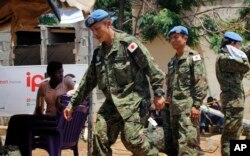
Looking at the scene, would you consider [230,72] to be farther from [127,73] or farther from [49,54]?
[49,54]

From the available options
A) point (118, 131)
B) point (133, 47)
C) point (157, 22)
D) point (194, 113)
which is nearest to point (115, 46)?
point (133, 47)

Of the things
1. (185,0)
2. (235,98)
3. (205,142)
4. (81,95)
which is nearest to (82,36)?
(185,0)

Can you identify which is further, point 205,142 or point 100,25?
point 205,142

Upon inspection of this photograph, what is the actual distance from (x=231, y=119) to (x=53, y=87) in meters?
2.16

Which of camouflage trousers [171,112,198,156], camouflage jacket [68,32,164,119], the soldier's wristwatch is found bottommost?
camouflage trousers [171,112,198,156]

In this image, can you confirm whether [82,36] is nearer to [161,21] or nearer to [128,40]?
[161,21]

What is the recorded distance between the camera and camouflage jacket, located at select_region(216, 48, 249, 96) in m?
6.25

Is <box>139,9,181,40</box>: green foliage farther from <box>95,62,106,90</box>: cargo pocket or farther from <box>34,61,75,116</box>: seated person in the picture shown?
<box>95,62,106,90</box>: cargo pocket

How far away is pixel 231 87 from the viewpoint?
636 centimetres

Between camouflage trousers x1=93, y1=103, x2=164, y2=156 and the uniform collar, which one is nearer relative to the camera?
camouflage trousers x1=93, y1=103, x2=164, y2=156

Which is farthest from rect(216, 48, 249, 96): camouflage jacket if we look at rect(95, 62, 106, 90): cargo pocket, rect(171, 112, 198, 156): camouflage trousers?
rect(95, 62, 106, 90): cargo pocket

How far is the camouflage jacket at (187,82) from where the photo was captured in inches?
232

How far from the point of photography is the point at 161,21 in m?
10.5

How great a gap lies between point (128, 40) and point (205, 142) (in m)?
4.26
